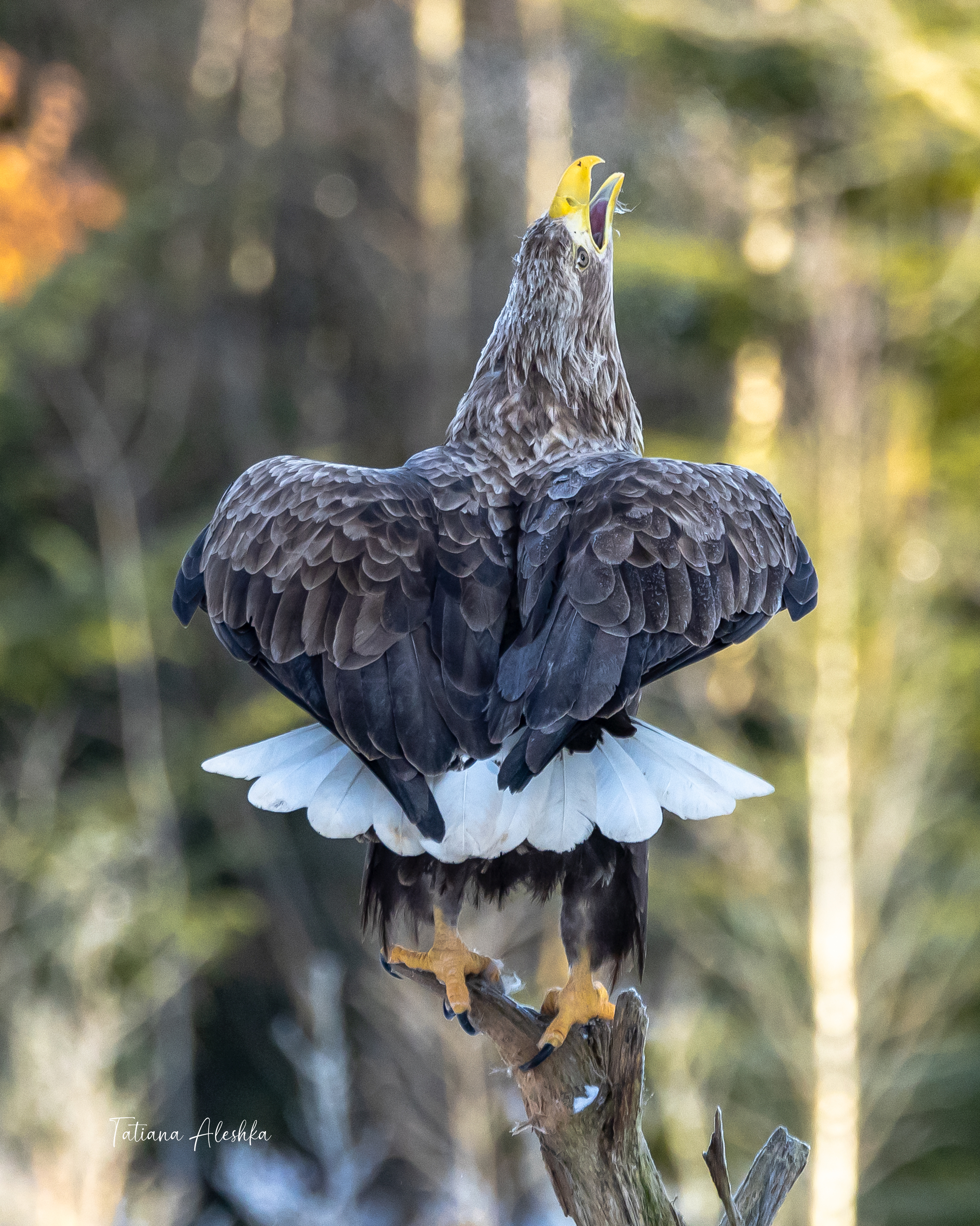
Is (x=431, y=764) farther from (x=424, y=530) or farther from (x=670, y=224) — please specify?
(x=670, y=224)

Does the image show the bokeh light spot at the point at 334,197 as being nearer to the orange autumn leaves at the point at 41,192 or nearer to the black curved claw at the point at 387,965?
the orange autumn leaves at the point at 41,192

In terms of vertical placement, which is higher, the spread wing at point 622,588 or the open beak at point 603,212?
the open beak at point 603,212

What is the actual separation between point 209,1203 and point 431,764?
12.1 meters

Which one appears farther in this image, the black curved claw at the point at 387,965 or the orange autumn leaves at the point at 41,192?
the orange autumn leaves at the point at 41,192

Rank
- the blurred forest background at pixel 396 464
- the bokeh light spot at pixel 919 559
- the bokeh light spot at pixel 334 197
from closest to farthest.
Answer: the blurred forest background at pixel 396 464 → the bokeh light spot at pixel 919 559 → the bokeh light spot at pixel 334 197

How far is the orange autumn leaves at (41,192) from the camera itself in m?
11.7

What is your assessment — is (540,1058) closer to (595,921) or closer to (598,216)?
(595,921)

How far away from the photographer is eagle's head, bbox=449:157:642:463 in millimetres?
2799

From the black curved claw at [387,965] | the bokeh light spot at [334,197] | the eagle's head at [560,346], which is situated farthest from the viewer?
the bokeh light spot at [334,197]

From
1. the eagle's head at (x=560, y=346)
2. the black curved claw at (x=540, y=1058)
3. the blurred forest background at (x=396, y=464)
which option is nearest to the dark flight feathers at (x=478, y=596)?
the eagle's head at (x=560, y=346)

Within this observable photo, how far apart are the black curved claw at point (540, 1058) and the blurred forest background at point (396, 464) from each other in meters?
3.06

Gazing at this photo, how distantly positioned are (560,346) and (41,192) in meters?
10.7

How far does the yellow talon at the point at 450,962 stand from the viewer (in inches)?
92.6

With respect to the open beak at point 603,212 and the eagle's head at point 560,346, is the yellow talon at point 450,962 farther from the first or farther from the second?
the open beak at point 603,212
